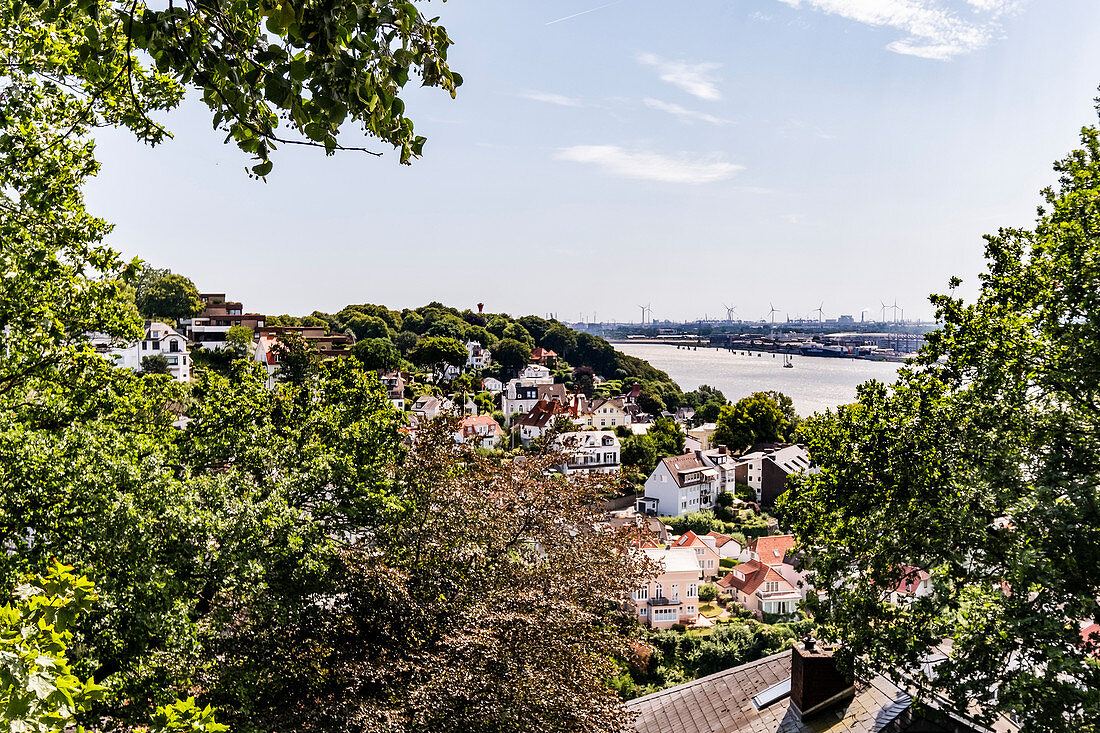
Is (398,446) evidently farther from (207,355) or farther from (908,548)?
(207,355)

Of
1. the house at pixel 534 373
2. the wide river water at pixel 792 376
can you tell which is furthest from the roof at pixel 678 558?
the house at pixel 534 373

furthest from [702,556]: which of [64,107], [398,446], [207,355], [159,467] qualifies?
[207,355]

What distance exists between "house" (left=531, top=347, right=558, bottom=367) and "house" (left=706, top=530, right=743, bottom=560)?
6533cm

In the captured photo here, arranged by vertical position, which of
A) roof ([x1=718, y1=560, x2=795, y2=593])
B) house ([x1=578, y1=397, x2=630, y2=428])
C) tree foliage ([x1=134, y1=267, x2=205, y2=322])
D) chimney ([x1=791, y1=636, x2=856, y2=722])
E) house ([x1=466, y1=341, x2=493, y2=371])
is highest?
tree foliage ([x1=134, y1=267, x2=205, y2=322])

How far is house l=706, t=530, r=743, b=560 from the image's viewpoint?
4422cm

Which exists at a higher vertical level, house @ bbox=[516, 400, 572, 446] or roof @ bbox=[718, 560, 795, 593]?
house @ bbox=[516, 400, 572, 446]

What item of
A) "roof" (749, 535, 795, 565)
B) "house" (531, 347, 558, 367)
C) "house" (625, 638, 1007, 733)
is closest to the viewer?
"house" (625, 638, 1007, 733)

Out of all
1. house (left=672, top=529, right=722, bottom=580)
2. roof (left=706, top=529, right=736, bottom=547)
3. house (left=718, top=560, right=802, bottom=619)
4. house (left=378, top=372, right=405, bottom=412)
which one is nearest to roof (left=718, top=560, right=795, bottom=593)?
house (left=718, top=560, right=802, bottom=619)

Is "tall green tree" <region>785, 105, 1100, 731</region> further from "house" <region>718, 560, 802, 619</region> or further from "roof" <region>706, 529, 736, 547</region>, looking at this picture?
"roof" <region>706, 529, 736, 547</region>

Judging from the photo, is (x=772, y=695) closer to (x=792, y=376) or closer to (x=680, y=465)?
(x=680, y=465)

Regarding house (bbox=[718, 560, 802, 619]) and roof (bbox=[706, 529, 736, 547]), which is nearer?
house (bbox=[718, 560, 802, 619])

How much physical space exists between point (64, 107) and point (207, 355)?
57.5m

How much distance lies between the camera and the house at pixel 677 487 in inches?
2168

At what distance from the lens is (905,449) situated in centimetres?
1004
